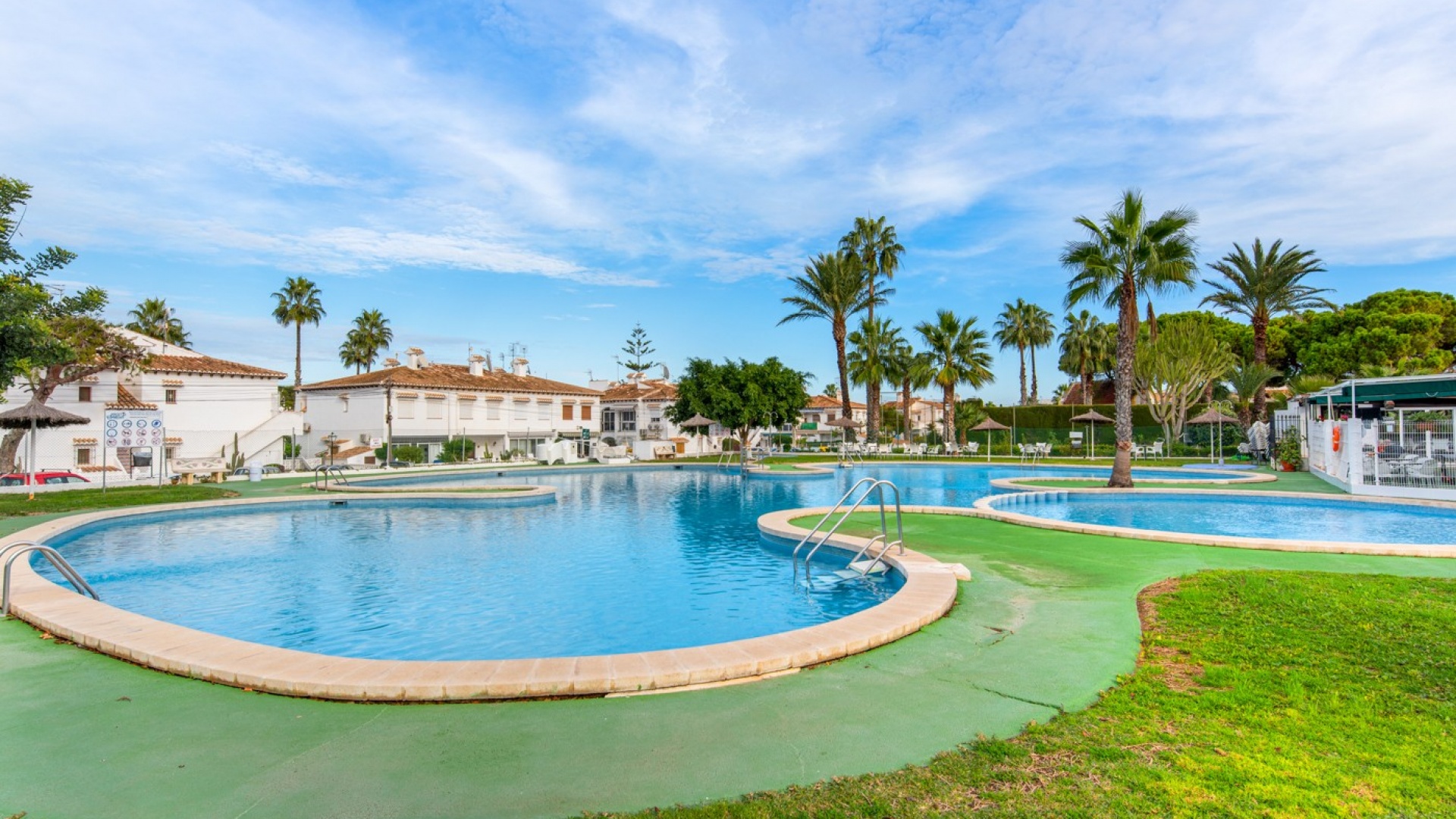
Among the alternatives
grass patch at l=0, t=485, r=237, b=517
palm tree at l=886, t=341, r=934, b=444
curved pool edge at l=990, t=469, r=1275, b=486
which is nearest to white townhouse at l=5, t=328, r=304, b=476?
grass patch at l=0, t=485, r=237, b=517

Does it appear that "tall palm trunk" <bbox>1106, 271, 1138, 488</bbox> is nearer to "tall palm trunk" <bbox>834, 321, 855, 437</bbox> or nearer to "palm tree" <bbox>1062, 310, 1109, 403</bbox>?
"tall palm trunk" <bbox>834, 321, 855, 437</bbox>

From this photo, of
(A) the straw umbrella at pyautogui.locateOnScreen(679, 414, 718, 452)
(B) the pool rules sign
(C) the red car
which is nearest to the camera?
(B) the pool rules sign

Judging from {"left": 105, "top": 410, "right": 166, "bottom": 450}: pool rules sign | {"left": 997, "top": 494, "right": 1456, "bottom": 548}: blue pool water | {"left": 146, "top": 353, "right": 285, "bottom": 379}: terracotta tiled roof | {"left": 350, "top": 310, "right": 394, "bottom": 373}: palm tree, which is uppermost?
{"left": 350, "top": 310, "right": 394, "bottom": 373}: palm tree

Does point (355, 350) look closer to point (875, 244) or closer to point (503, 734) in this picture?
point (875, 244)

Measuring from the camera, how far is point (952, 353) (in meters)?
39.1

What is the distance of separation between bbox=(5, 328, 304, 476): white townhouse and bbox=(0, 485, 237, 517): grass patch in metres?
5.75

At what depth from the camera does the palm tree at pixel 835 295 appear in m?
36.2

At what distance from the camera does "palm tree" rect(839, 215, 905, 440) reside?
38.7 meters

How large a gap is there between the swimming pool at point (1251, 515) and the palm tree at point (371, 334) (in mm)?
55444

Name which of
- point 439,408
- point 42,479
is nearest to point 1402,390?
point 42,479

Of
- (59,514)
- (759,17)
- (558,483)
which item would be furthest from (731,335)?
(59,514)

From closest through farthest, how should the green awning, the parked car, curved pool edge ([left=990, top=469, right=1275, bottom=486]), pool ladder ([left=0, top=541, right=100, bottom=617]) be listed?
pool ladder ([left=0, top=541, right=100, bottom=617]) < the green awning < curved pool edge ([left=990, top=469, right=1275, bottom=486]) < the parked car

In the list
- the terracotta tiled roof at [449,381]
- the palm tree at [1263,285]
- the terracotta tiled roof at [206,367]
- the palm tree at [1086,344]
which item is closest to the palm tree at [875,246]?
the palm tree at [1263,285]

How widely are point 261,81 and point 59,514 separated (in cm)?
1024
